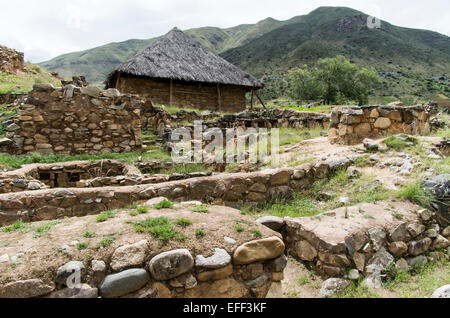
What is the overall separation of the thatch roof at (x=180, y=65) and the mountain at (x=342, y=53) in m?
13.9

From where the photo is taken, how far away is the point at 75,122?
7.05m

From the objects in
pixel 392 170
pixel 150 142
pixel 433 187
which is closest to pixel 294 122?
pixel 150 142

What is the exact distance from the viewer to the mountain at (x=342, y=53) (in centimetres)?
3067

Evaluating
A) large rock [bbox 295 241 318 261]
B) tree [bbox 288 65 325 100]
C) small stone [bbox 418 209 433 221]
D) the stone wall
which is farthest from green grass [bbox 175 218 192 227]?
tree [bbox 288 65 325 100]

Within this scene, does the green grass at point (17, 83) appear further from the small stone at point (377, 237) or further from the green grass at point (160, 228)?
the small stone at point (377, 237)

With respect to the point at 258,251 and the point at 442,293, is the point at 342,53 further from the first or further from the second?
the point at 258,251

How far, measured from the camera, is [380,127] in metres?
6.11

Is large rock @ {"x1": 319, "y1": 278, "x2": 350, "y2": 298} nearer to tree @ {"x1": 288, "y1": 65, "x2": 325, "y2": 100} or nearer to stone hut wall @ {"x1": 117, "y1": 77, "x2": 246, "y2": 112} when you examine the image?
stone hut wall @ {"x1": 117, "y1": 77, "x2": 246, "y2": 112}

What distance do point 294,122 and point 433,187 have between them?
6.54 m

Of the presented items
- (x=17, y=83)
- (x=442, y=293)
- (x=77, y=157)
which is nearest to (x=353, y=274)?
(x=442, y=293)

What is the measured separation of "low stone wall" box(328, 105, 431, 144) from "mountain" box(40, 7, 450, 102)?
75.2 feet

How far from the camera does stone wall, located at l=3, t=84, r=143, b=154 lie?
6680mm
